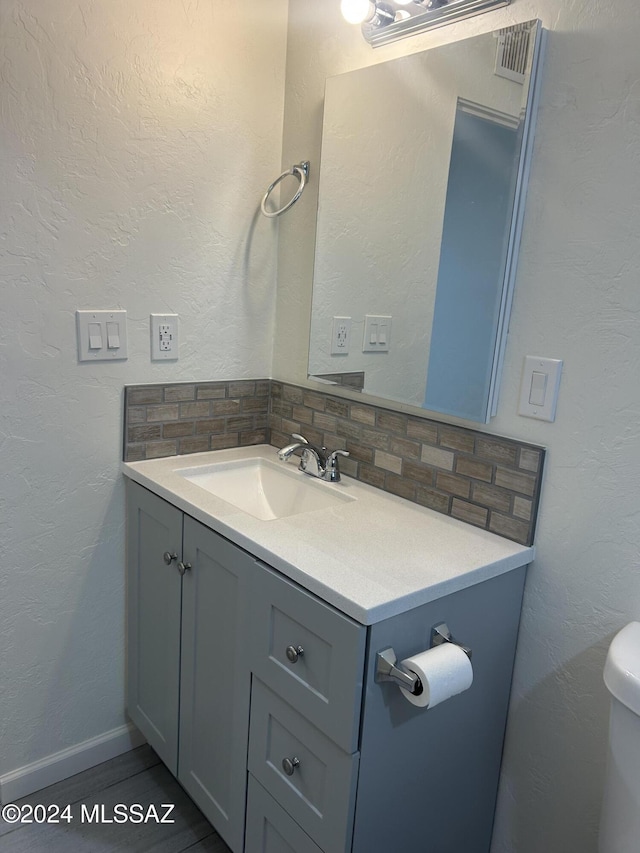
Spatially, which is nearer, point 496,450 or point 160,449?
point 496,450

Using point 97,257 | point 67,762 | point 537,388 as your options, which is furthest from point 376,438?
point 67,762

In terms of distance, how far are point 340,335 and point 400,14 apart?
0.76 m

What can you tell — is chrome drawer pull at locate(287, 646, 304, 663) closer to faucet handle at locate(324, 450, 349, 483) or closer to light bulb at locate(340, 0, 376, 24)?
faucet handle at locate(324, 450, 349, 483)

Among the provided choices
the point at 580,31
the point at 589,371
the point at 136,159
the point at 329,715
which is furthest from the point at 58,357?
the point at 580,31

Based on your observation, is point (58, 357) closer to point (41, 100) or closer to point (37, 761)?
point (41, 100)

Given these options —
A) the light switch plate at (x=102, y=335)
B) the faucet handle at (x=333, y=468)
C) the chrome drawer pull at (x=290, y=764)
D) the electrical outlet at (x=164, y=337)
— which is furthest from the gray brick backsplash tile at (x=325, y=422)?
the chrome drawer pull at (x=290, y=764)

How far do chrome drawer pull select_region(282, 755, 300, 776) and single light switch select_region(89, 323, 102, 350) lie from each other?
1063 millimetres

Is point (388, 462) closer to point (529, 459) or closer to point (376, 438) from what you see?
point (376, 438)

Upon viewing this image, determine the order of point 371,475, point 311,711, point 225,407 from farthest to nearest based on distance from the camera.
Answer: point 225,407
point 371,475
point 311,711

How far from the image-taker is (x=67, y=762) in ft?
6.04

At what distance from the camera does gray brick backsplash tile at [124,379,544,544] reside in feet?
4.64

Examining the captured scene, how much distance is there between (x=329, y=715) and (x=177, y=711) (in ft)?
2.26

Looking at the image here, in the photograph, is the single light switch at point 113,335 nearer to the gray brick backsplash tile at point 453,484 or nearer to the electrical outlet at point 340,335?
the electrical outlet at point 340,335

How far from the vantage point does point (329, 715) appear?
1153 millimetres
